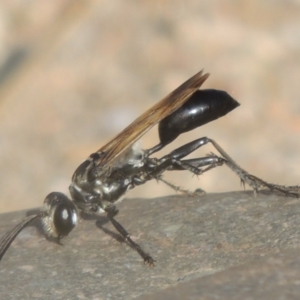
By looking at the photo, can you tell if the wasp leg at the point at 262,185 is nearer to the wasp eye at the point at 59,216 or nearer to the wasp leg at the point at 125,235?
the wasp leg at the point at 125,235

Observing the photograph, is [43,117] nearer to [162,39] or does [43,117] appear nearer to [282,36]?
[162,39]

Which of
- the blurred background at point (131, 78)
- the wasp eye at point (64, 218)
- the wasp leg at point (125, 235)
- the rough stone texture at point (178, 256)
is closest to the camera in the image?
the rough stone texture at point (178, 256)

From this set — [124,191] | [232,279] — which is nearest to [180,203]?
[124,191]

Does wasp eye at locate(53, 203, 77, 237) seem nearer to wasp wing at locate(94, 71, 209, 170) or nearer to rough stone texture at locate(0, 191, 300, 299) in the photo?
rough stone texture at locate(0, 191, 300, 299)

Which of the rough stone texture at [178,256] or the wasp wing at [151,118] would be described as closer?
the rough stone texture at [178,256]

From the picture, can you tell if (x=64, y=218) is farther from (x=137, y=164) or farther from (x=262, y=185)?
(x=262, y=185)

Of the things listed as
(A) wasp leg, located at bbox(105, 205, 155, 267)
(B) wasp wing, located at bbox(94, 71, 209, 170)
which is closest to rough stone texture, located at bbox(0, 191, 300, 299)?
(A) wasp leg, located at bbox(105, 205, 155, 267)

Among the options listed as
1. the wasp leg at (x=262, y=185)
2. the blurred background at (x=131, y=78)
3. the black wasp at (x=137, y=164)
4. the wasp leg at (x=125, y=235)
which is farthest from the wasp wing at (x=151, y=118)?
the blurred background at (x=131, y=78)
